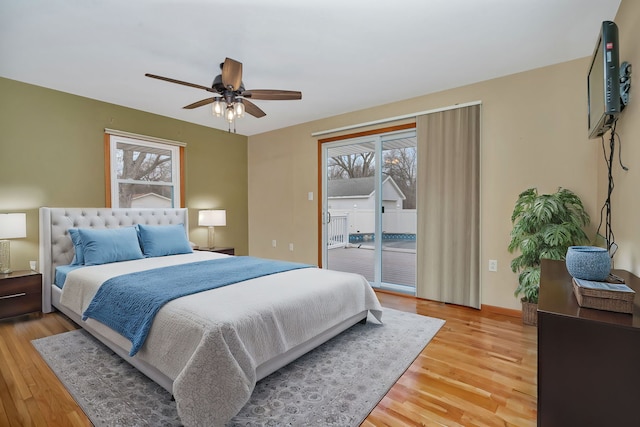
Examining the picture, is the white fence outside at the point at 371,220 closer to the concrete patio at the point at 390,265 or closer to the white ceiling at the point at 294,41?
the concrete patio at the point at 390,265

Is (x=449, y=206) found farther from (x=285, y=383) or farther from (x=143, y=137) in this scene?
(x=143, y=137)

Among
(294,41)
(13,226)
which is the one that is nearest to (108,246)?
(13,226)

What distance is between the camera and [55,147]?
11.3 feet

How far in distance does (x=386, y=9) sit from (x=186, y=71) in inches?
77.7

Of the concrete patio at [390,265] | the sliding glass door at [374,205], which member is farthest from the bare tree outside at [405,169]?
the concrete patio at [390,265]

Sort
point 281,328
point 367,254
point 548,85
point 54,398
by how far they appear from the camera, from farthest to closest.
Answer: point 367,254 → point 548,85 → point 281,328 → point 54,398

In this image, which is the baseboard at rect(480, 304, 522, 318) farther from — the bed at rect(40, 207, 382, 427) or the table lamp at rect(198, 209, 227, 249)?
the table lamp at rect(198, 209, 227, 249)

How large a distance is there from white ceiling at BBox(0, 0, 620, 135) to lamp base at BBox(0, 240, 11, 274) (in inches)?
67.1

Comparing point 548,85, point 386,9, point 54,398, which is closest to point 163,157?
point 54,398

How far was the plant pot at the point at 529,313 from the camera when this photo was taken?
110 inches

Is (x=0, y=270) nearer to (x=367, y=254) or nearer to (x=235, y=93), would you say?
(x=235, y=93)

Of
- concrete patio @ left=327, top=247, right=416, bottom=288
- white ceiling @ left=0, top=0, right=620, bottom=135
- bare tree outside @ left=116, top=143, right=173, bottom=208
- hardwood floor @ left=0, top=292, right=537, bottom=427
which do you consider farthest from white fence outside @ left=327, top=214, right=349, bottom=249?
bare tree outside @ left=116, top=143, right=173, bottom=208

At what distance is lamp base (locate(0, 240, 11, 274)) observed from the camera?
9.77ft

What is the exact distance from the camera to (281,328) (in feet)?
6.19
